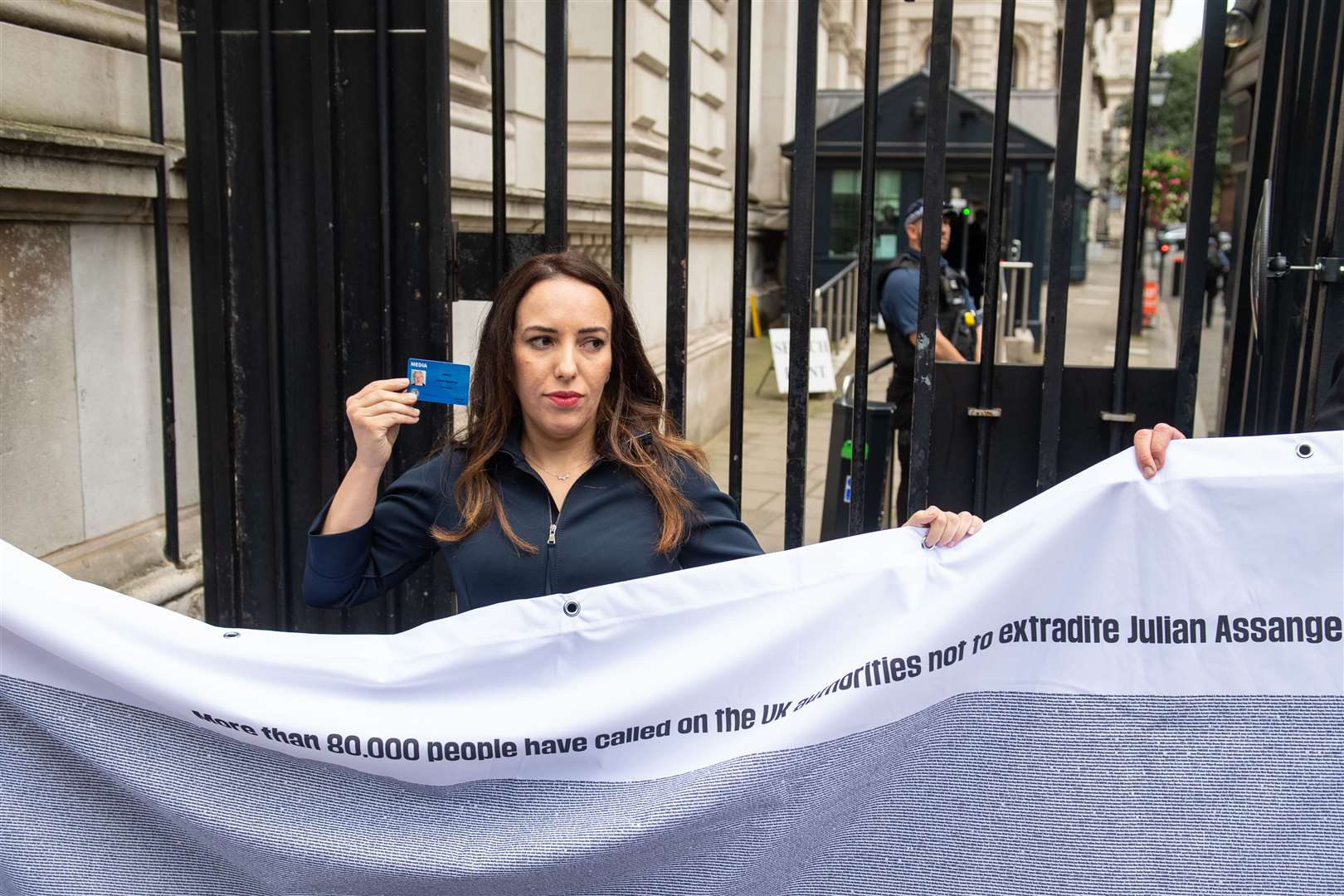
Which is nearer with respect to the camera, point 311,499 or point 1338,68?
point 1338,68

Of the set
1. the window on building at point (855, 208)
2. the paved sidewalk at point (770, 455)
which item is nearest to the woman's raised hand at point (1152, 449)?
the paved sidewalk at point (770, 455)

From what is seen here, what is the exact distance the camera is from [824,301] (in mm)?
15445

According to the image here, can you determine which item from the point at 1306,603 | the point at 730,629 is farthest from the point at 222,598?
the point at 1306,603

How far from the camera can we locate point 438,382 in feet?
9.03

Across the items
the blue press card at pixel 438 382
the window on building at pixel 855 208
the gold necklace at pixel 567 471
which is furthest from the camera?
the window on building at pixel 855 208

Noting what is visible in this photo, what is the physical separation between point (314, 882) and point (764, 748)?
2.86 feet

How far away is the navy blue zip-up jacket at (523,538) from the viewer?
250cm

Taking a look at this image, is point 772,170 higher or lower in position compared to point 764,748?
higher

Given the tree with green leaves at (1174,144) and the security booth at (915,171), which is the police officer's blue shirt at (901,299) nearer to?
the tree with green leaves at (1174,144)

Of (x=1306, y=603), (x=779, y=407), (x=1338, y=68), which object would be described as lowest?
(x=779, y=407)

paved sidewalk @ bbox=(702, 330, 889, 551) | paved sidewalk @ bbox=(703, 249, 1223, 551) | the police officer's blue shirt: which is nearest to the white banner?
paved sidewalk @ bbox=(703, 249, 1223, 551)

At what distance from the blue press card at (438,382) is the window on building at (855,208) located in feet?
51.6

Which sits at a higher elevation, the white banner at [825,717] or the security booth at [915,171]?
the security booth at [915,171]

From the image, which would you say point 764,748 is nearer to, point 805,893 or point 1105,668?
point 805,893
